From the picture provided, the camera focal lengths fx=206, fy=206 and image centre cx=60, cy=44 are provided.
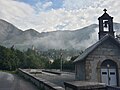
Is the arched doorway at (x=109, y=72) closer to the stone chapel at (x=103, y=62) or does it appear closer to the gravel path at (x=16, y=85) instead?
the stone chapel at (x=103, y=62)

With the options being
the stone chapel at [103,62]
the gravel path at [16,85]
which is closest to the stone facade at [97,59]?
the stone chapel at [103,62]

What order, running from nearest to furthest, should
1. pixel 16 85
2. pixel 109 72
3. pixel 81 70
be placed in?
pixel 16 85 < pixel 109 72 < pixel 81 70

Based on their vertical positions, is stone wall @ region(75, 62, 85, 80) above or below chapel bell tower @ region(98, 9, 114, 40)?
below

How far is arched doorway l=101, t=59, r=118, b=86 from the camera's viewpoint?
19.0 m

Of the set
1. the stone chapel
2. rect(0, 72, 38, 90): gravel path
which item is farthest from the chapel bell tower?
rect(0, 72, 38, 90): gravel path

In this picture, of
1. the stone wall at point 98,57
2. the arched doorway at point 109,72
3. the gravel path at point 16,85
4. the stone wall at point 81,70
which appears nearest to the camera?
the gravel path at point 16,85

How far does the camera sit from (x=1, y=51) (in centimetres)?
9219

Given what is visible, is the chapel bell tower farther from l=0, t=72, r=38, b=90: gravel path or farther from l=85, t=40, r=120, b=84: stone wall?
l=0, t=72, r=38, b=90: gravel path

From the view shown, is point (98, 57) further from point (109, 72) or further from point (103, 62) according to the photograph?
point (109, 72)

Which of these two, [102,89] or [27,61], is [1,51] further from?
[102,89]

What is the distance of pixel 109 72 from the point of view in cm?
1922

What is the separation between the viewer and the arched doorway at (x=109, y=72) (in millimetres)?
18953

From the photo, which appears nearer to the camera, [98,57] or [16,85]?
[16,85]

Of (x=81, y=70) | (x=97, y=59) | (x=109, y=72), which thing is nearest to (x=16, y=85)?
(x=81, y=70)
